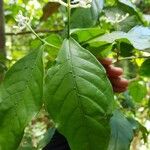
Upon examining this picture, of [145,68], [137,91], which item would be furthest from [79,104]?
[137,91]

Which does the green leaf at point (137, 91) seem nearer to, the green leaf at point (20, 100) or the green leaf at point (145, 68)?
the green leaf at point (145, 68)

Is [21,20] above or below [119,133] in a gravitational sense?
above

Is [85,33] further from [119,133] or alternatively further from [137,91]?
[137,91]

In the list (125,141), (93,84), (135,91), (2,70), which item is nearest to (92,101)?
(93,84)

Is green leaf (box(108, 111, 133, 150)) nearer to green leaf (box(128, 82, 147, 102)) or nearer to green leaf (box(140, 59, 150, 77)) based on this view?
green leaf (box(140, 59, 150, 77))

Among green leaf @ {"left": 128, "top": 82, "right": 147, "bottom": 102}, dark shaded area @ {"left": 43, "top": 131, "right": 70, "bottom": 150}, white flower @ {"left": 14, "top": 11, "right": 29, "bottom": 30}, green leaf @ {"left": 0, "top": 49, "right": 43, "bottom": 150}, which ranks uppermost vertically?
white flower @ {"left": 14, "top": 11, "right": 29, "bottom": 30}

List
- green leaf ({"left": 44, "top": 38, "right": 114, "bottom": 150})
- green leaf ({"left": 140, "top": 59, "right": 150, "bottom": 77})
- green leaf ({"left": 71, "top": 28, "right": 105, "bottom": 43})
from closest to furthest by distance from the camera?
green leaf ({"left": 44, "top": 38, "right": 114, "bottom": 150}), green leaf ({"left": 71, "top": 28, "right": 105, "bottom": 43}), green leaf ({"left": 140, "top": 59, "right": 150, "bottom": 77})

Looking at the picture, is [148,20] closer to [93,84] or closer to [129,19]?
[129,19]

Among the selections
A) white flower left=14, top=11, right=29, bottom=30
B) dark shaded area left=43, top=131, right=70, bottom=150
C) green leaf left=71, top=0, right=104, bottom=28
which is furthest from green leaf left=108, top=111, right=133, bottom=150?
white flower left=14, top=11, right=29, bottom=30
